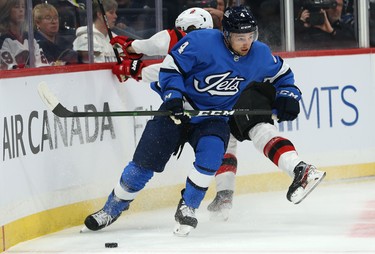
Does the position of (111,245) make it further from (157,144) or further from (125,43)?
(125,43)

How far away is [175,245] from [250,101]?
4.29 feet

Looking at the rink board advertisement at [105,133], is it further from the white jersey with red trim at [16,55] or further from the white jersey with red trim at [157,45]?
the white jersey with red trim at [157,45]

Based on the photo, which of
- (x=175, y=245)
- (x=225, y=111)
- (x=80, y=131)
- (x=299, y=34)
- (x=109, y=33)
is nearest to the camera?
(x=175, y=245)

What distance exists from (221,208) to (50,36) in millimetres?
1259

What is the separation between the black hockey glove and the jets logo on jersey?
228mm

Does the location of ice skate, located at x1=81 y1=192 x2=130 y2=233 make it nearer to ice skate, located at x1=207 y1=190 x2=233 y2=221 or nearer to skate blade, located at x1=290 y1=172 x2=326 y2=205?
ice skate, located at x1=207 y1=190 x2=233 y2=221

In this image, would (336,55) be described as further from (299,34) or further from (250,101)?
(250,101)

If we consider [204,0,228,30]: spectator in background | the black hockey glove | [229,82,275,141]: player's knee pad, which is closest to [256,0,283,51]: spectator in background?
[204,0,228,30]: spectator in background

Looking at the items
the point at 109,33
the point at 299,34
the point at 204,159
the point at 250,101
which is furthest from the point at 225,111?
the point at 299,34

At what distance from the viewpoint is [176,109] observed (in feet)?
18.0

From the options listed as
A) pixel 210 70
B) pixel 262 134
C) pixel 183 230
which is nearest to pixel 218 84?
pixel 210 70

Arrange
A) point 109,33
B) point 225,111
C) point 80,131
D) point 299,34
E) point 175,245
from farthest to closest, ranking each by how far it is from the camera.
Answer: point 299,34 → point 109,33 → point 80,131 → point 225,111 → point 175,245

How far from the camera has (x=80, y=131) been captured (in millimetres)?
6129

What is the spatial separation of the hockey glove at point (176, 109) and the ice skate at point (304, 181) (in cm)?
63
